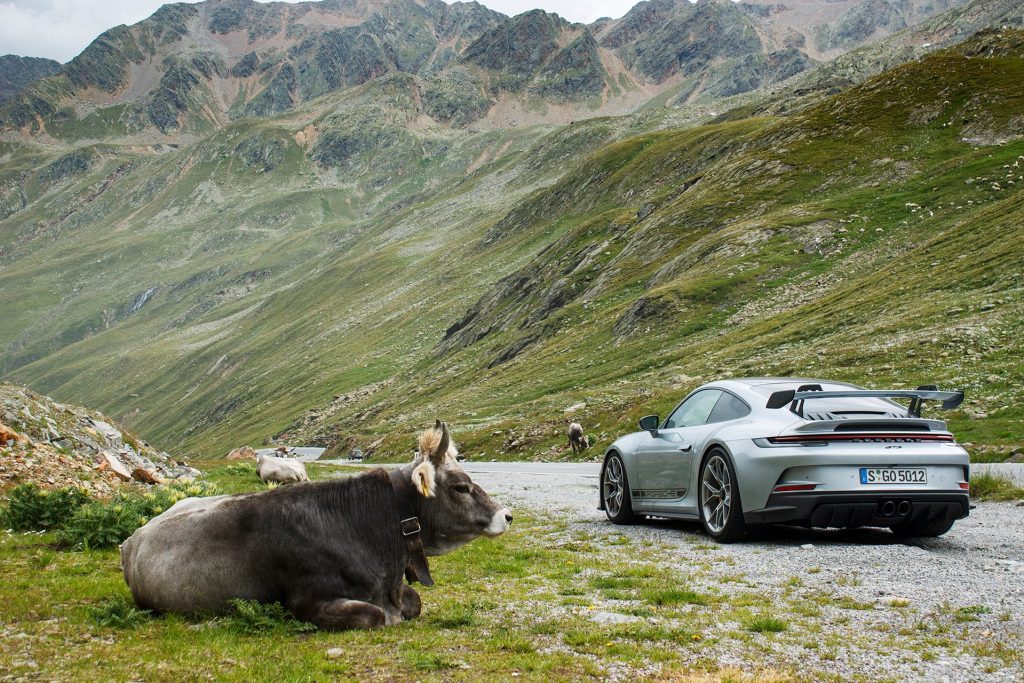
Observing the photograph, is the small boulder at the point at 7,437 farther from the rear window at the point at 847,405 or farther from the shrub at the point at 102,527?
the rear window at the point at 847,405

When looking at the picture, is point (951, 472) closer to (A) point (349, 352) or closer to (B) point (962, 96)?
(B) point (962, 96)

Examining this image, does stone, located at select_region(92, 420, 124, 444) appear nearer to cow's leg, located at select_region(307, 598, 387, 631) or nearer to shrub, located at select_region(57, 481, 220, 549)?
shrub, located at select_region(57, 481, 220, 549)

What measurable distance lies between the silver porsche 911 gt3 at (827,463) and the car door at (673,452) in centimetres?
34

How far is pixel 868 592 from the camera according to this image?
8.62m

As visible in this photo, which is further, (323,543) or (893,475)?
(893,475)

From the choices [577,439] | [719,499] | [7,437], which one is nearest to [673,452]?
[719,499]

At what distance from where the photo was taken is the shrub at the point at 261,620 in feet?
26.1

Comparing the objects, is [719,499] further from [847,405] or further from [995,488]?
[995,488]

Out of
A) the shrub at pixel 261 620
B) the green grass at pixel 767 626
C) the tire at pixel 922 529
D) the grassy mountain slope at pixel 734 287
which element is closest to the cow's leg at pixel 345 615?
the shrub at pixel 261 620

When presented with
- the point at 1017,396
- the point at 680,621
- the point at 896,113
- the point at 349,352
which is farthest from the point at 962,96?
the point at 349,352

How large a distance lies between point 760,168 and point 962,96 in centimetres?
1899

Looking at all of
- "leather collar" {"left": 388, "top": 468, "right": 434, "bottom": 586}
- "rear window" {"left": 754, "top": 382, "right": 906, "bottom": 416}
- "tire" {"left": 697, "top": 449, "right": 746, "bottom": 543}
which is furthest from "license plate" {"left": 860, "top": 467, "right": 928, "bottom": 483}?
"leather collar" {"left": 388, "top": 468, "right": 434, "bottom": 586}

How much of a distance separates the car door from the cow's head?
183 inches

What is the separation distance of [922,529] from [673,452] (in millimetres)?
3863
